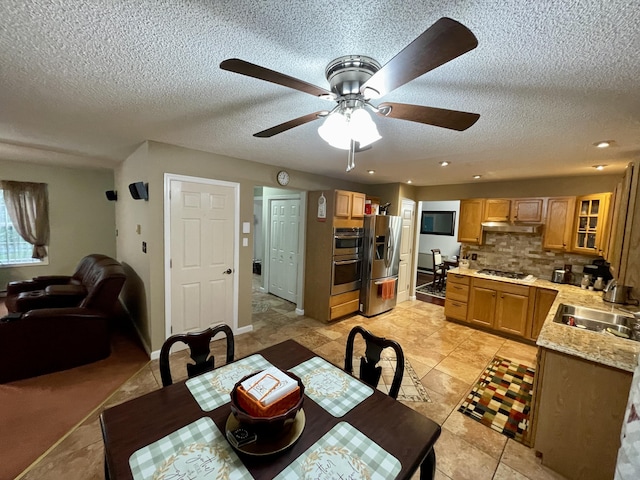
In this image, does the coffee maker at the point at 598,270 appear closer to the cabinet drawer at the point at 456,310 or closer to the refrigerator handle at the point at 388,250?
the cabinet drawer at the point at 456,310

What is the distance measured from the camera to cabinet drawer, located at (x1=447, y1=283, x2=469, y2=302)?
13.4 ft

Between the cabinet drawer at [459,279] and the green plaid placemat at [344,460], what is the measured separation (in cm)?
362

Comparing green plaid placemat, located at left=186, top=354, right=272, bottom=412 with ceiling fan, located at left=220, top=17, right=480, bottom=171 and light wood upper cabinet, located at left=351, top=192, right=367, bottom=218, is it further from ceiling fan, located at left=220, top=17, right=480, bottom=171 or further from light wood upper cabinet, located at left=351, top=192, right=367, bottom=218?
light wood upper cabinet, located at left=351, top=192, right=367, bottom=218

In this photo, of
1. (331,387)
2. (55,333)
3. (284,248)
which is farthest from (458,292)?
(55,333)

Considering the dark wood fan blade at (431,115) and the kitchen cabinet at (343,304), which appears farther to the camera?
the kitchen cabinet at (343,304)

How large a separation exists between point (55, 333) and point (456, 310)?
5.02 m

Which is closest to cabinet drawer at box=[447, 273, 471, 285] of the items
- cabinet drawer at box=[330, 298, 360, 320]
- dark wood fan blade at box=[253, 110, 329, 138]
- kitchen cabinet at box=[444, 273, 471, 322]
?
kitchen cabinet at box=[444, 273, 471, 322]

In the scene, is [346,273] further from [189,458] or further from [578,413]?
[189,458]

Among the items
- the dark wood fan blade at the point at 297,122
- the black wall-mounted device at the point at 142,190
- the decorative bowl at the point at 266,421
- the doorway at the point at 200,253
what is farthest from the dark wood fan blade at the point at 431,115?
the black wall-mounted device at the point at 142,190

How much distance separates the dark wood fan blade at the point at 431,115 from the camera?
1098 millimetres

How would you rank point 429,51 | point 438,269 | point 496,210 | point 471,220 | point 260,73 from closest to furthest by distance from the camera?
point 429,51
point 260,73
point 496,210
point 471,220
point 438,269

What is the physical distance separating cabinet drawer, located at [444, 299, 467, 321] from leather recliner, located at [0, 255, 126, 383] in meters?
4.57

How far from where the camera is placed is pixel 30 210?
4629mm

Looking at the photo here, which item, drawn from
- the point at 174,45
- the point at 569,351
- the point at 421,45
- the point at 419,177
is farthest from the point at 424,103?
the point at 419,177
